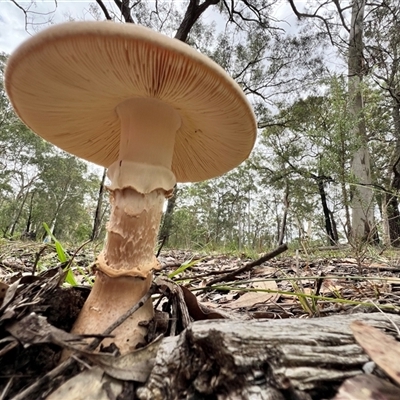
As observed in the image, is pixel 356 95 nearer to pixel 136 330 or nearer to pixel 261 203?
pixel 136 330

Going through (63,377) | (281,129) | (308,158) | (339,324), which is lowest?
(63,377)

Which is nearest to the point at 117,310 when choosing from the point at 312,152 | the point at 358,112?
the point at 358,112

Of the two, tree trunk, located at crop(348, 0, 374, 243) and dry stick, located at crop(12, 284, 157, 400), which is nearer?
dry stick, located at crop(12, 284, 157, 400)

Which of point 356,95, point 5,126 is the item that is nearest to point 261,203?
point 356,95

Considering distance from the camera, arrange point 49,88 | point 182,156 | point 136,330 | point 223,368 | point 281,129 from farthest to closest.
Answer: point 281,129 → point 182,156 → point 49,88 → point 136,330 → point 223,368

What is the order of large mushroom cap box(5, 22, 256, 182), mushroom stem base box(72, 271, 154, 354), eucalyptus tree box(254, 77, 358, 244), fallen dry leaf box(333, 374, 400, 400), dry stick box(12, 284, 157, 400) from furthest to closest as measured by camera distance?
eucalyptus tree box(254, 77, 358, 244) → mushroom stem base box(72, 271, 154, 354) → large mushroom cap box(5, 22, 256, 182) → dry stick box(12, 284, 157, 400) → fallen dry leaf box(333, 374, 400, 400)

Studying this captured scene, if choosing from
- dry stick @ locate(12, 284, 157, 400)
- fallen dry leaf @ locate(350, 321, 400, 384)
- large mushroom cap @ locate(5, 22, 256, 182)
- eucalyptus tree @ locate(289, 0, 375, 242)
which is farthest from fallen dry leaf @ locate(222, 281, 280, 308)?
eucalyptus tree @ locate(289, 0, 375, 242)

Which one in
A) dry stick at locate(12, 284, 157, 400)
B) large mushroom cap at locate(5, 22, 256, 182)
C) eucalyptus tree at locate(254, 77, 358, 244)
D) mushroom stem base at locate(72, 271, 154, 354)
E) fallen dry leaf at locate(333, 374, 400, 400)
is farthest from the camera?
eucalyptus tree at locate(254, 77, 358, 244)

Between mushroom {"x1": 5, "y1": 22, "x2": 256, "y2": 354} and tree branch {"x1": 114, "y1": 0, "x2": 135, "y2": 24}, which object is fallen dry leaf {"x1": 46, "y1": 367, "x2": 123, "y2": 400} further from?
tree branch {"x1": 114, "y1": 0, "x2": 135, "y2": 24}
